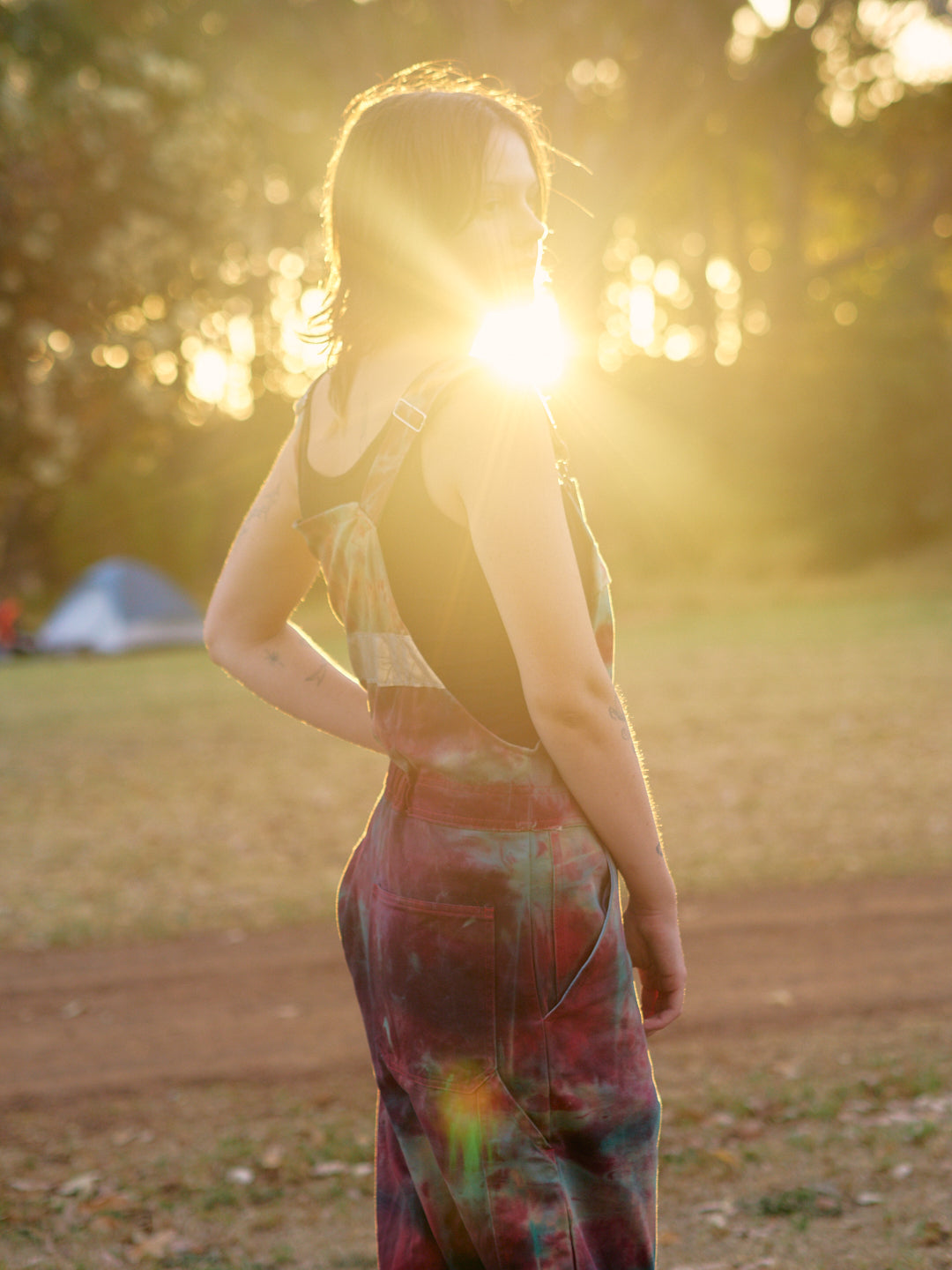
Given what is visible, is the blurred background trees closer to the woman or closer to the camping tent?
the woman

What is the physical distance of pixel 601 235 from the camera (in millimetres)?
15164

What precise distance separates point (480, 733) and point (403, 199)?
28.5 inches

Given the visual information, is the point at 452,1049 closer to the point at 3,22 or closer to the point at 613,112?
the point at 3,22

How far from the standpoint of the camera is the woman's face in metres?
1.57

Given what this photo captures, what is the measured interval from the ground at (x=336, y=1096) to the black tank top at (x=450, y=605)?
219 centimetres

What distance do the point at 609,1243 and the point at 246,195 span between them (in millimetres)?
16844

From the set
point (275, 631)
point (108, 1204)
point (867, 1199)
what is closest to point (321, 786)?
point (108, 1204)

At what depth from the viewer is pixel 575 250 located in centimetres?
1487

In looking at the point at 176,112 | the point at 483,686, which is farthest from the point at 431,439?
the point at 176,112

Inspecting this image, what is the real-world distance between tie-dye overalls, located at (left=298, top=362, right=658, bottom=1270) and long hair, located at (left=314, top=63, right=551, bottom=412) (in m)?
0.17

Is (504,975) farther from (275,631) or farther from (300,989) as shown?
(300,989)

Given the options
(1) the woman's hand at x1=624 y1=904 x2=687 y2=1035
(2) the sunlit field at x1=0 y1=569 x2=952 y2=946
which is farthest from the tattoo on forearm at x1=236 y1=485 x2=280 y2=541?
(2) the sunlit field at x1=0 y1=569 x2=952 y2=946

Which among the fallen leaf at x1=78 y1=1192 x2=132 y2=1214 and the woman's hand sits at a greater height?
the woman's hand

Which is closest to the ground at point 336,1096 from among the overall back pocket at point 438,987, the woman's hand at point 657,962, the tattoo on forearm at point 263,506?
the woman's hand at point 657,962
